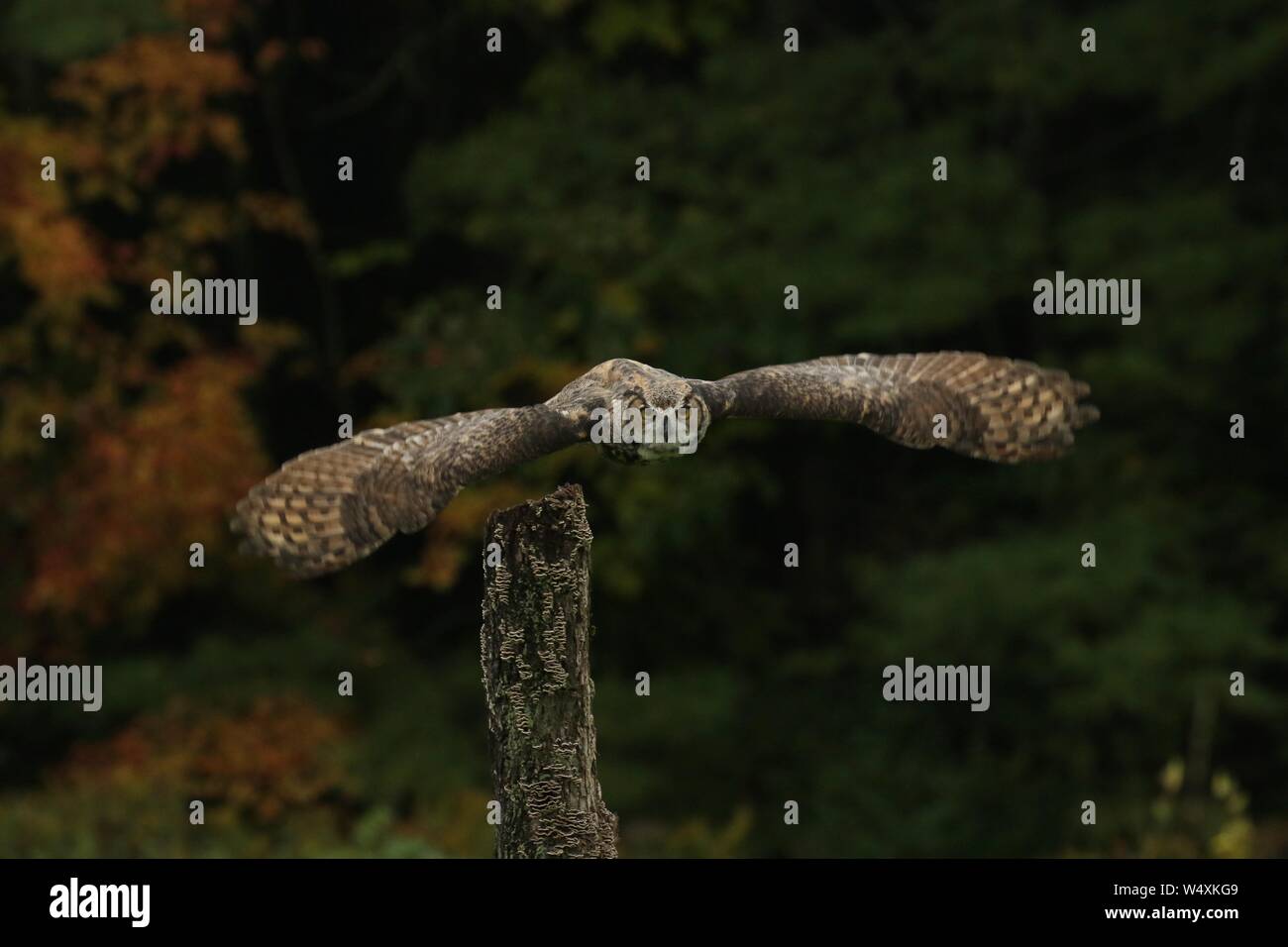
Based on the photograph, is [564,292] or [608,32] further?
[608,32]

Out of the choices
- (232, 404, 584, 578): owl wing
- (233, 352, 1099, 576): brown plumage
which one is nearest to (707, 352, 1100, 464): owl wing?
(233, 352, 1099, 576): brown plumage

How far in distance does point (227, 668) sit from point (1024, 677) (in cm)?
490

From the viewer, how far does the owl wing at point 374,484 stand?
528 cm

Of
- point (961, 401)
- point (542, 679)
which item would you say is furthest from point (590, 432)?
point (961, 401)

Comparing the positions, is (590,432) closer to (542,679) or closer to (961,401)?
(542,679)

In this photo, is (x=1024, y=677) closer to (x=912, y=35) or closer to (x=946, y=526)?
(x=946, y=526)

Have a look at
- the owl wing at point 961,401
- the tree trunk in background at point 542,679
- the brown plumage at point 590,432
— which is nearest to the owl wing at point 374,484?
the brown plumage at point 590,432

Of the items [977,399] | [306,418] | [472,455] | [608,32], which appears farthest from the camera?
[306,418]

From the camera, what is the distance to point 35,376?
1115 cm

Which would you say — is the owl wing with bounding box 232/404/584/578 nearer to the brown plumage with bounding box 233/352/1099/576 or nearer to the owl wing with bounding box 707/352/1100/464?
the brown plumage with bounding box 233/352/1099/576

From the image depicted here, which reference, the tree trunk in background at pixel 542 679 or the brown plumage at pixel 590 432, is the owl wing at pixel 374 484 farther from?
the tree trunk in background at pixel 542 679

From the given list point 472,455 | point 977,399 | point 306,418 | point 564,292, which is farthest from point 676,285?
point 472,455

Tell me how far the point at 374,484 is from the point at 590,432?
836mm

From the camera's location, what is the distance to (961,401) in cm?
651
